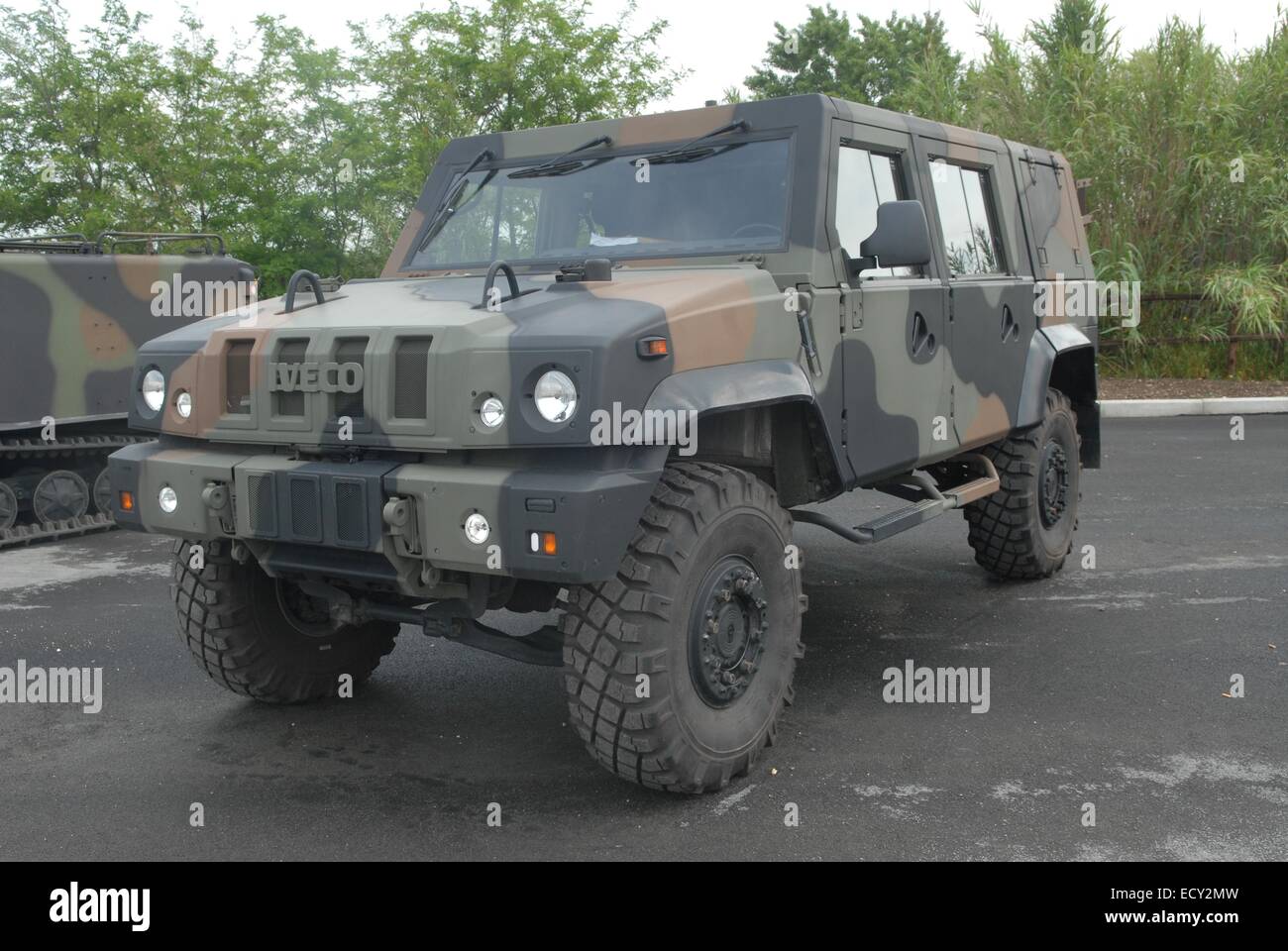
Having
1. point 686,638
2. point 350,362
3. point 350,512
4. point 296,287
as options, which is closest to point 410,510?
point 350,512

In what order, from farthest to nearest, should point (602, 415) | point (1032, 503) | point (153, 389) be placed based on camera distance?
point (1032, 503)
point (153, 389)
point (602, 415)

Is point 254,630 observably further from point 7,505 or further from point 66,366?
point 66,366

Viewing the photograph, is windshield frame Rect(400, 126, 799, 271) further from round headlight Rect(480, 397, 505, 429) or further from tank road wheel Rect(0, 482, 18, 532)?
tank road wheel Rect(0, 482, 18, 532)

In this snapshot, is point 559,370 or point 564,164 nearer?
point 559,370

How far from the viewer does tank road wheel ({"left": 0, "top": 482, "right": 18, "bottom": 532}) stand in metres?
8.91

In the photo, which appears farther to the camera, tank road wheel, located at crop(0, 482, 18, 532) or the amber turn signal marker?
tank road wheel, located at crop(0, 482, 18, 532)

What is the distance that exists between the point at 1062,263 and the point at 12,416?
667 centimetres

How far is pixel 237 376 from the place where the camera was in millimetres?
4258

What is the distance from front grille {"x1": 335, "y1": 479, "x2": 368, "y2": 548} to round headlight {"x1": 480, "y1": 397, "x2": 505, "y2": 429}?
407mm

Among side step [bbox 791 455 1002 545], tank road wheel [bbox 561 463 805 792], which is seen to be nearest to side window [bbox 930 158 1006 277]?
side step [bbox 791 455 1002 545]

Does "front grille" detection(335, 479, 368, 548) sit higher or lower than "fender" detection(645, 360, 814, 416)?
lower

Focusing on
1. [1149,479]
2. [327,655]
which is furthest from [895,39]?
[327,655]

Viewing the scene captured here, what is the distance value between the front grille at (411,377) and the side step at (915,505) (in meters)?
1.63

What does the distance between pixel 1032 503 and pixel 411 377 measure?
3.91m
